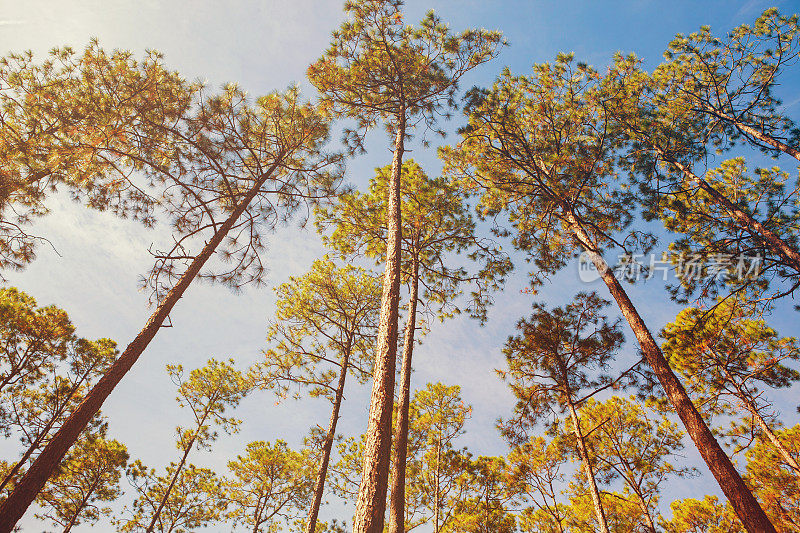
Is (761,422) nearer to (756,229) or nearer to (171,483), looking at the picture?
(756,229)

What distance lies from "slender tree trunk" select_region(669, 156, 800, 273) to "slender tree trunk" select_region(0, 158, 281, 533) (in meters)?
12.5

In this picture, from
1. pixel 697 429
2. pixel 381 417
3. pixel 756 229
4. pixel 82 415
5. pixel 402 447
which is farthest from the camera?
pixel 756 229

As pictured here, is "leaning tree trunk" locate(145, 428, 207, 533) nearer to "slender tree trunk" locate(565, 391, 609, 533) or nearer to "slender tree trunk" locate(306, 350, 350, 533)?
"slender tree trunk" locate(306, 350, 350, 533)

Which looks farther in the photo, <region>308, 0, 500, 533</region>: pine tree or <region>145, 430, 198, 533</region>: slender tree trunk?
<region>145, 430, 198, 533</region>: slender tree trunk

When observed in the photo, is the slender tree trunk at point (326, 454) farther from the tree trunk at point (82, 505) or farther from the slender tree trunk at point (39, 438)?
the tree trunk at point (82, 505)

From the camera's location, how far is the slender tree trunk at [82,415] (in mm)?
3277

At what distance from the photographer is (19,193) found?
6.14 m

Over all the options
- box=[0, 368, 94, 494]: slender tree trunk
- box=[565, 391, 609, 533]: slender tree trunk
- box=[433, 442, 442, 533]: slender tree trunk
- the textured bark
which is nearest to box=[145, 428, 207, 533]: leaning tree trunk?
box=[0, 368, 94, 494]: slender tree trunk

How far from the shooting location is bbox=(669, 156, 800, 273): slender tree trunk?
7.27 metres

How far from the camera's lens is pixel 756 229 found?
8.50 metres

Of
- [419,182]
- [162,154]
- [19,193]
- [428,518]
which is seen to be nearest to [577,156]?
[419,182]

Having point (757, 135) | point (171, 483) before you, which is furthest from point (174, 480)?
point (757, 135)

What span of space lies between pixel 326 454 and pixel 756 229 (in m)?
13.0

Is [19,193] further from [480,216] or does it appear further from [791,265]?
[791,265]
